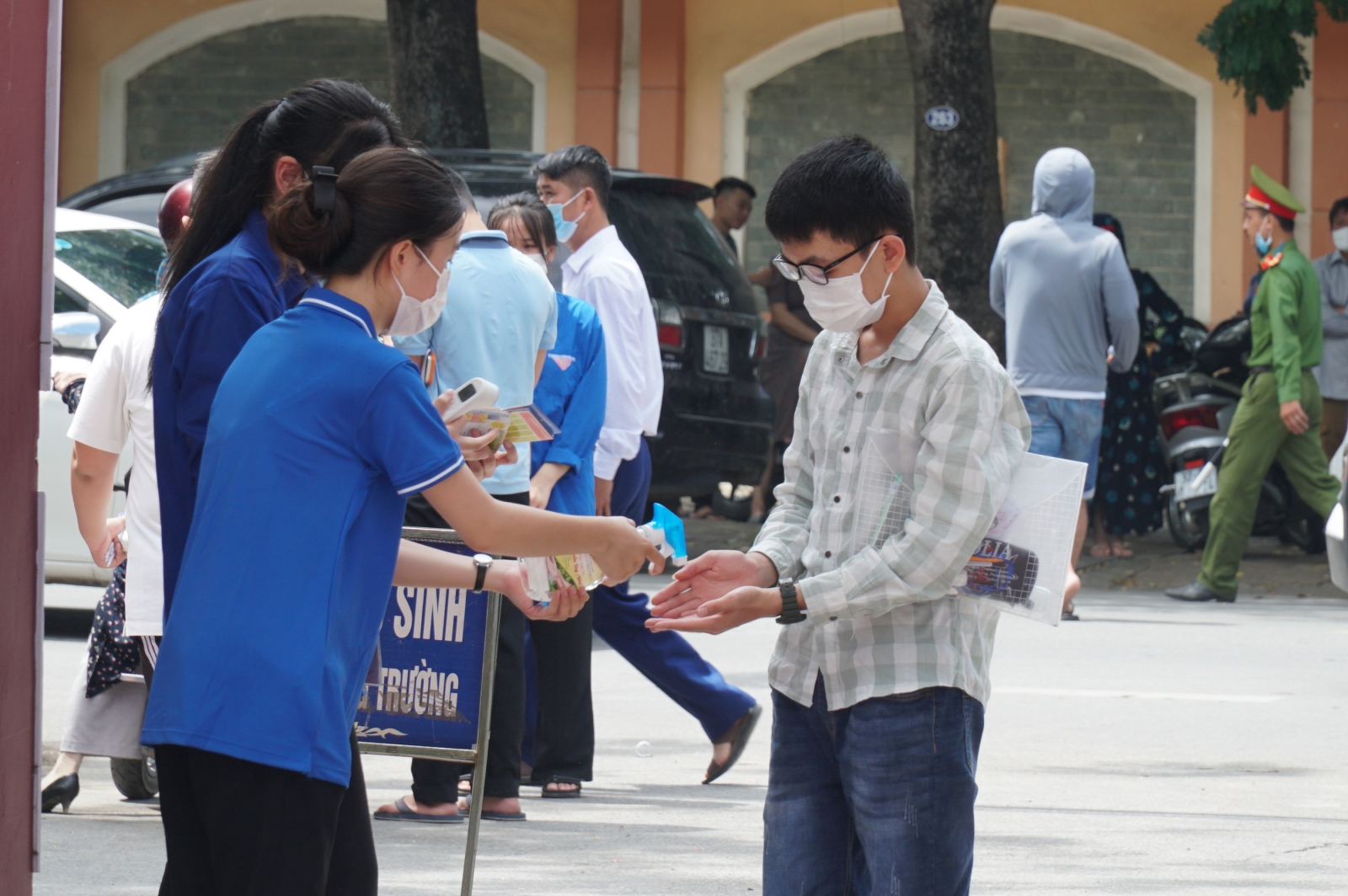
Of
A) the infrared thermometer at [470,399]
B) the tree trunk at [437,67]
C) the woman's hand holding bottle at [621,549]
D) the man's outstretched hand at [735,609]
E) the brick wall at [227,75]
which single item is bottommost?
the man's outstretched hand at [735,609]

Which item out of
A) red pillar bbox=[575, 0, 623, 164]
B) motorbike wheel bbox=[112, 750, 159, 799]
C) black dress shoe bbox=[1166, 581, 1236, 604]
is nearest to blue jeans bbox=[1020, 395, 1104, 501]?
black dress shoe bbox=[1166, 581, 1236, 604]

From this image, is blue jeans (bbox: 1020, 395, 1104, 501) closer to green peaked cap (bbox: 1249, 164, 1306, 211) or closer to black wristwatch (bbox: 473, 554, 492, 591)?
green peaked cap (bbox: 1249, 164, 1306, 211)

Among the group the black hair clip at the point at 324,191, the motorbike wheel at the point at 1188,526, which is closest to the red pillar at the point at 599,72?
the motorbike wheel at the point at 1188,526

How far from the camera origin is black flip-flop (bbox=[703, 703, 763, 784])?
640 centimetres

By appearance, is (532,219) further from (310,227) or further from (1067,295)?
(1067,295)

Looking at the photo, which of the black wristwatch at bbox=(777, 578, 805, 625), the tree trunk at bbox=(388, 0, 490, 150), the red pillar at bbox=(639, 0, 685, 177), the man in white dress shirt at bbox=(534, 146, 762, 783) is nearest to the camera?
the black wristwatch at bbox=(777, 578, 805, 625)

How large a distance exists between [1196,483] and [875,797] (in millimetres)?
8830

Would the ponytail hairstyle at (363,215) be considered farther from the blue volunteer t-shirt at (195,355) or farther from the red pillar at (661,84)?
the red pillar at (661,84)

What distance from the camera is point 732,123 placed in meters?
18.4

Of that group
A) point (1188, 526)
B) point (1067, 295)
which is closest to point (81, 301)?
point (1067, 295)

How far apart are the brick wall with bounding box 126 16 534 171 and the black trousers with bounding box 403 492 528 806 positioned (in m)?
14.3

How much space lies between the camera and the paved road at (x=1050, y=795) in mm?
5062

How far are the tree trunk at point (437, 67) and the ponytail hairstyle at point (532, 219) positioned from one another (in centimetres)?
798

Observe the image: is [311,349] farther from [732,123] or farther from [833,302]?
[732,123]
